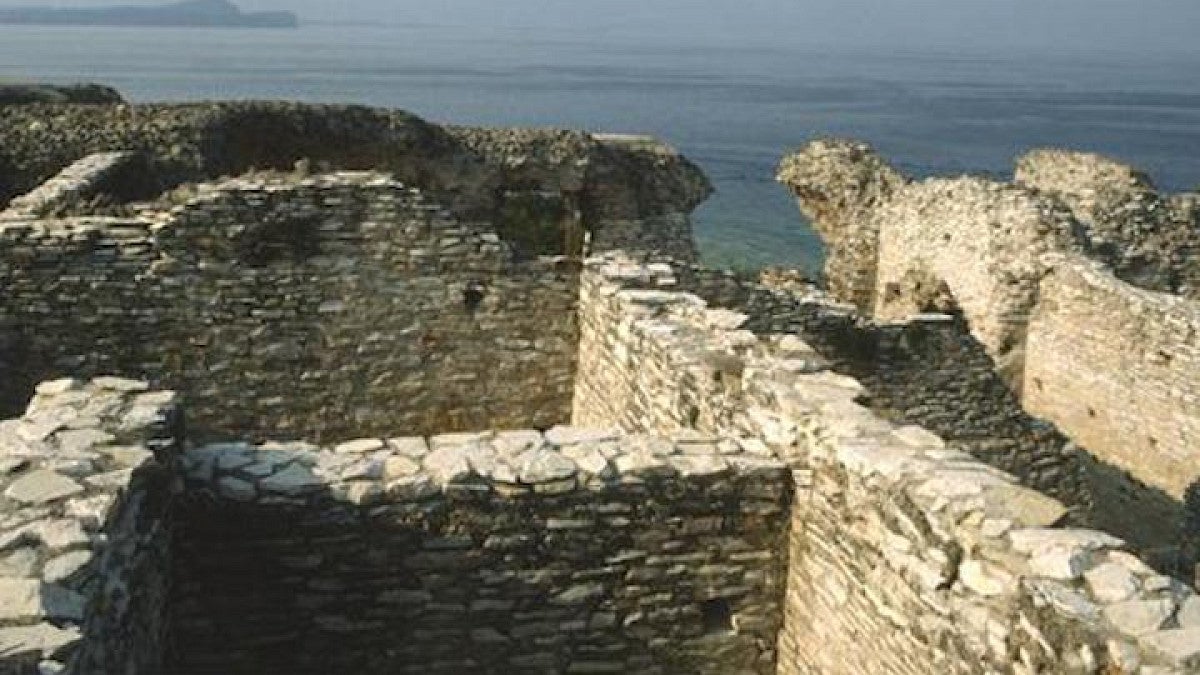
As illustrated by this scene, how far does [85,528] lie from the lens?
5.40m

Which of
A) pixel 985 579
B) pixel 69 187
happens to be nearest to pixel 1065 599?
pixel 985 579

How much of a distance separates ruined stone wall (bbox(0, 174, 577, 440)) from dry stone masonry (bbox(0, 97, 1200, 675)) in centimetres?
3

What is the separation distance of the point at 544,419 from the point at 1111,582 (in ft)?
27.2

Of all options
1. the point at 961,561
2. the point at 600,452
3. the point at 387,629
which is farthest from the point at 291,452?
the point at 961,561

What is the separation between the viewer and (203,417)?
40.1 feet

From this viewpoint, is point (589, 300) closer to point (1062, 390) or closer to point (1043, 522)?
point (1043, 522)

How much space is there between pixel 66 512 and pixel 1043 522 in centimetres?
432

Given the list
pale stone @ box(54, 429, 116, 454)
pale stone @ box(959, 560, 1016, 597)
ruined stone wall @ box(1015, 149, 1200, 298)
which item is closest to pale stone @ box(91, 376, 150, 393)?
pale stone @ box(54, 429, 116, 454)

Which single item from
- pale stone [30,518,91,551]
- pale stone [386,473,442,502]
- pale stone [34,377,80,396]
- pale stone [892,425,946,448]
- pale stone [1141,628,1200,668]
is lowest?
pale stone [386,473,442,502]

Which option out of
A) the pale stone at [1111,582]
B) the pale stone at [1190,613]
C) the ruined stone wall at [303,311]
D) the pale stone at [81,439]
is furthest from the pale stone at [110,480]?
the ruined stone wall at [303,311]

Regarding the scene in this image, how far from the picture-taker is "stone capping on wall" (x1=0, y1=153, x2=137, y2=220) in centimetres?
1294

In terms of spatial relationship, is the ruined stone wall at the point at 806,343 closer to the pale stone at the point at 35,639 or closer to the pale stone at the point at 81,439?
the pale stone at the point at 81,439

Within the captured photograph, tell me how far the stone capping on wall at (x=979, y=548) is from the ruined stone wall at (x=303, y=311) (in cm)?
497

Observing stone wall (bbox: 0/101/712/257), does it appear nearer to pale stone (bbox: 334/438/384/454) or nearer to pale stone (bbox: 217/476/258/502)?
pale stone (bbox: 334/438/384/454)
